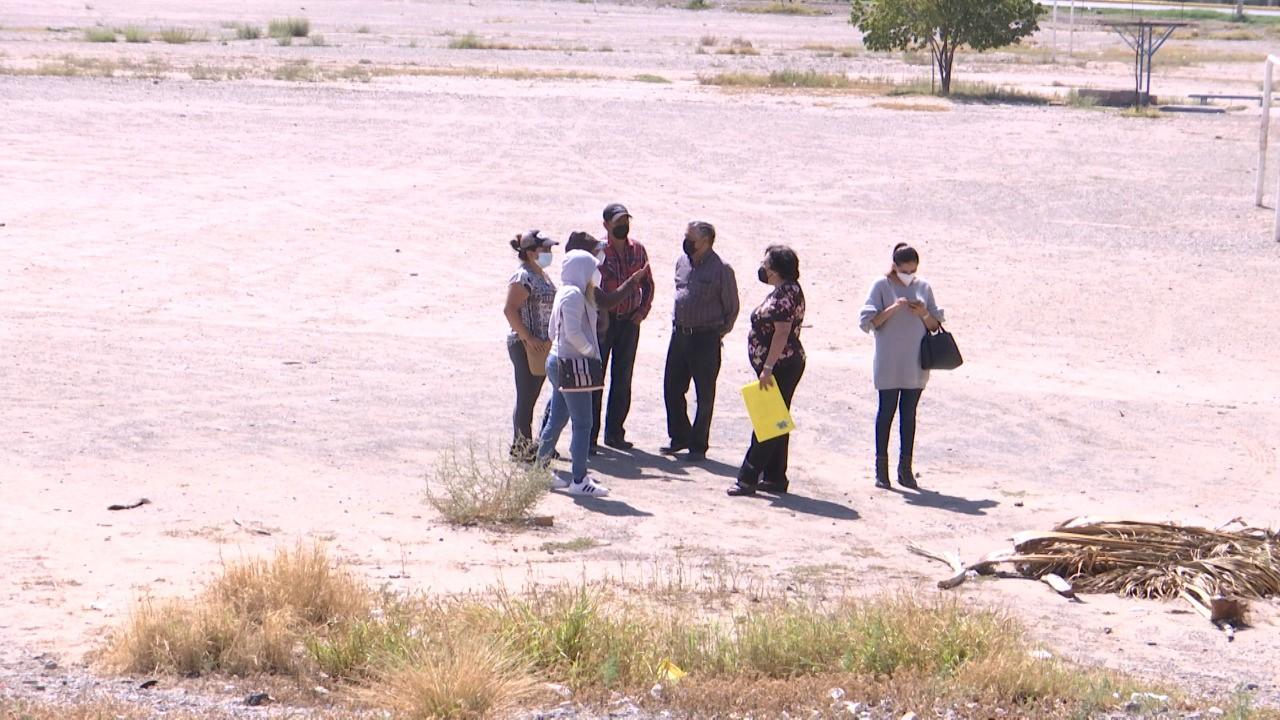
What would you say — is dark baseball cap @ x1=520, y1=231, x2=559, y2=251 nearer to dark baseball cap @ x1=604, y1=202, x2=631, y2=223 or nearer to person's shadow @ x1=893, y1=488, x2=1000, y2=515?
dark baseball cap @ x1=604, y1=202, x2=631, y2=223

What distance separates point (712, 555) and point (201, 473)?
3553 millimetres

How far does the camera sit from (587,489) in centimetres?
966

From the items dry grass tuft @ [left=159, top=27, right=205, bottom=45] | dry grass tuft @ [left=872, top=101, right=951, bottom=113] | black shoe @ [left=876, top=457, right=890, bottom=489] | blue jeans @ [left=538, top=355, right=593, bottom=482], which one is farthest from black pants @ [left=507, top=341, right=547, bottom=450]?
dry grass tuft @ [left=159, top=27, right=205, bottom=45]

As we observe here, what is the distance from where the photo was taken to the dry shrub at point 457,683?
18.7 feet

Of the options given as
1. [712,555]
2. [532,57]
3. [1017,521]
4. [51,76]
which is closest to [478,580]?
[712,555]

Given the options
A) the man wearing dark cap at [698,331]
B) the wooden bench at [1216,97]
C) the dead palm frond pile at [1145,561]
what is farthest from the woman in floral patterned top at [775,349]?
the wooden bench at [1216,97]

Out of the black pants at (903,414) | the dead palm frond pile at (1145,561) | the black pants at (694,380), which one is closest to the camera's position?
the dead palm frond pile at (1145,561)

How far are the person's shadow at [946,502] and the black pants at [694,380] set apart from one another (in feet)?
4.71

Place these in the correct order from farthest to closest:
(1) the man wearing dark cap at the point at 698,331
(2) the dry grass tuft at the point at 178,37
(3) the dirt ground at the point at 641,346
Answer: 1. (2) the dry grass tuft at the point at 178,37
2. (1) the man wearing dark cap at the point at 698,331
3. (3) the dirt ground at the point at 641,346

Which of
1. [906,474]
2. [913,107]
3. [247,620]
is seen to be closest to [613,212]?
[906,474]

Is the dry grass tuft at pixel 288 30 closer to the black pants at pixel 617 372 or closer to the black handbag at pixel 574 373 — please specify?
the black pants at pixel 617 372

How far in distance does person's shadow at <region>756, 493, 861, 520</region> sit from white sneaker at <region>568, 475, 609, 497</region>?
1095mm

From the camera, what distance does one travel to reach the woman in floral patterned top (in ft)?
31.4

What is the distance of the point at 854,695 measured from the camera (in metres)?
6.09
